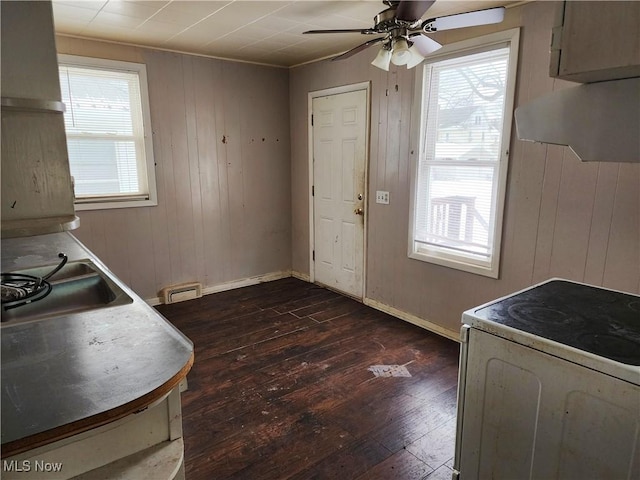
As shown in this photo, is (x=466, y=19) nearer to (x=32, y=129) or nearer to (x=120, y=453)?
(x=32, y=129)

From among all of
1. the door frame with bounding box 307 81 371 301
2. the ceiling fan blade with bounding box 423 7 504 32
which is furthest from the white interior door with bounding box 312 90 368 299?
the ceiling fan blade with bounding box 423 7 504 32

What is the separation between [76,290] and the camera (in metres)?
1.54

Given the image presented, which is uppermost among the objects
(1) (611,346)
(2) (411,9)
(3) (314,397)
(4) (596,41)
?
(2) (411,9)

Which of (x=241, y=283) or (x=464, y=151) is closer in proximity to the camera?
(x=464, y=151)

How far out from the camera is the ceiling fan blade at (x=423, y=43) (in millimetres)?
2225

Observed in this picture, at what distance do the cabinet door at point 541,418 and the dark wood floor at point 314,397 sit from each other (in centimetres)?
57

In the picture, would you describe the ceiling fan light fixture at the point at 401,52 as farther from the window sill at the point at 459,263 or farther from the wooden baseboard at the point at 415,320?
the wooden baseboard at the point at 415,320

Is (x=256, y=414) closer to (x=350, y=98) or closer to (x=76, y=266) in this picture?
(x=76, y=266)

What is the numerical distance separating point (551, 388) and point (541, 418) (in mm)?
119

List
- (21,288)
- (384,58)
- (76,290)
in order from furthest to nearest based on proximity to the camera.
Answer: (384,58) → (76,290) → (21,288)

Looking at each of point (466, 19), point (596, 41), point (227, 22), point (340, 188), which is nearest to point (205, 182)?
point (340, 188)

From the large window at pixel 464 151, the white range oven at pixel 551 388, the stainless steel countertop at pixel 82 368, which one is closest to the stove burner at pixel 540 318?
the white range oven at pixel 551 388

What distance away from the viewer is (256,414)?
2.33 m

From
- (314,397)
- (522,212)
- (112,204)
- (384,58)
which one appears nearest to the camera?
(384,58)
